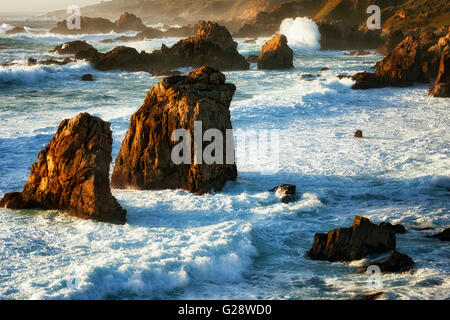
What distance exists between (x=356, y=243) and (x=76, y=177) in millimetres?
5472

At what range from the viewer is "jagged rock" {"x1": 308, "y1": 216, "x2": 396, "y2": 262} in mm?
8906

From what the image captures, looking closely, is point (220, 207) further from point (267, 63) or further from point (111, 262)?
point (267, 63)

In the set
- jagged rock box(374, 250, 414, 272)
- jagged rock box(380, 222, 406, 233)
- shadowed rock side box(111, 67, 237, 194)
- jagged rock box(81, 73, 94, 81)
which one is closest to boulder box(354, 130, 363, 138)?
shadowed rock side box(111, 67, 237, 194)

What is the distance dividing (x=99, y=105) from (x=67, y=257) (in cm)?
1824

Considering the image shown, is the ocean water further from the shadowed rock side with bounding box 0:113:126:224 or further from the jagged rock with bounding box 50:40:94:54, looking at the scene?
the jagged rock with bounding box 50:40:94:54

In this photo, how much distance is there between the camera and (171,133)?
41.5ft

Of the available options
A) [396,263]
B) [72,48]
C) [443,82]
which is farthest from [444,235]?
[72,48]

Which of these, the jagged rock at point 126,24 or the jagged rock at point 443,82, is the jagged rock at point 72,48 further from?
the jagged rock at point 126,24

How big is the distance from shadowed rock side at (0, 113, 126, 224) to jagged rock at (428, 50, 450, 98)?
18.9 meters

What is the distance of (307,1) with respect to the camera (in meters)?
100

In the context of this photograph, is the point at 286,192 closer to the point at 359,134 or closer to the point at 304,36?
the point at 359,134

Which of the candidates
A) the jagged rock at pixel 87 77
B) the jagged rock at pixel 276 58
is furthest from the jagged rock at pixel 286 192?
the jagged rock at pixel 276 58

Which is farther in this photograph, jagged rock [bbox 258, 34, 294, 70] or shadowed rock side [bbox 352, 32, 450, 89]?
jagged rock [bbox 258, 34, 294, 70]

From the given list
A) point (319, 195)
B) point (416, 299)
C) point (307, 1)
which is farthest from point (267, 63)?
point (307, 1)
